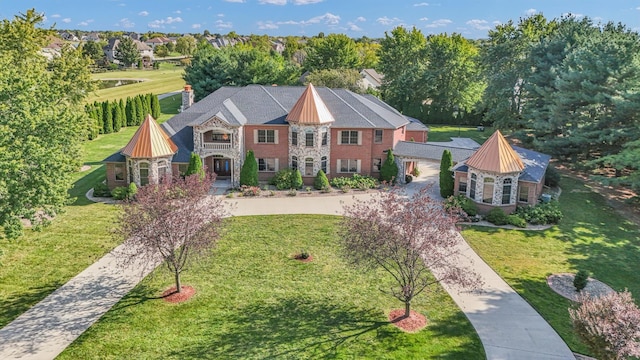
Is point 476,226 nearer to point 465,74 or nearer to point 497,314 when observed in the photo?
point 497,314

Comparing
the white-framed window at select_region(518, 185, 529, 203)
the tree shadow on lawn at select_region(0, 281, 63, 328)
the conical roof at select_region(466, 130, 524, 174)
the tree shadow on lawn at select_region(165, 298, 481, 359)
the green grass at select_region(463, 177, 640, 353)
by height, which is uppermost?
the conical roof at select_region(466, 130, 524, 174)

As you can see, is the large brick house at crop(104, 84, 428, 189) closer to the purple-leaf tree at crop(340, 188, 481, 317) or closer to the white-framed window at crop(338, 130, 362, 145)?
the white-framed window at crop(338, 130, 362, 145)

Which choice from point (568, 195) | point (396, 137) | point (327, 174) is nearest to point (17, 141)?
point (327, 174)

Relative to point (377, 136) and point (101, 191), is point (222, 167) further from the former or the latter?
point (377, 136)

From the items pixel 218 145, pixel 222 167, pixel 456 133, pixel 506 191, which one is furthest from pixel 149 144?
pixel 456 133

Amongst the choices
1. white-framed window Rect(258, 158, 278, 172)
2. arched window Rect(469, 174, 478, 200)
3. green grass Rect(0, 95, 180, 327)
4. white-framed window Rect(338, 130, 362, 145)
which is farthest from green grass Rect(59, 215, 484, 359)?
white-framed window Rect(338, 130, 362, 145)

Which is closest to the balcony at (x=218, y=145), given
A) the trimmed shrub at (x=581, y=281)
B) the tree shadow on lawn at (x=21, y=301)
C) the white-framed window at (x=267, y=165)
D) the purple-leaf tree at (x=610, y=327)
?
the white-framed window at (x=267, y=165)

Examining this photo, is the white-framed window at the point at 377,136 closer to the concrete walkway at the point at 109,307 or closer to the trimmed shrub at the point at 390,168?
the trimmed shrub at the point at 390,168
